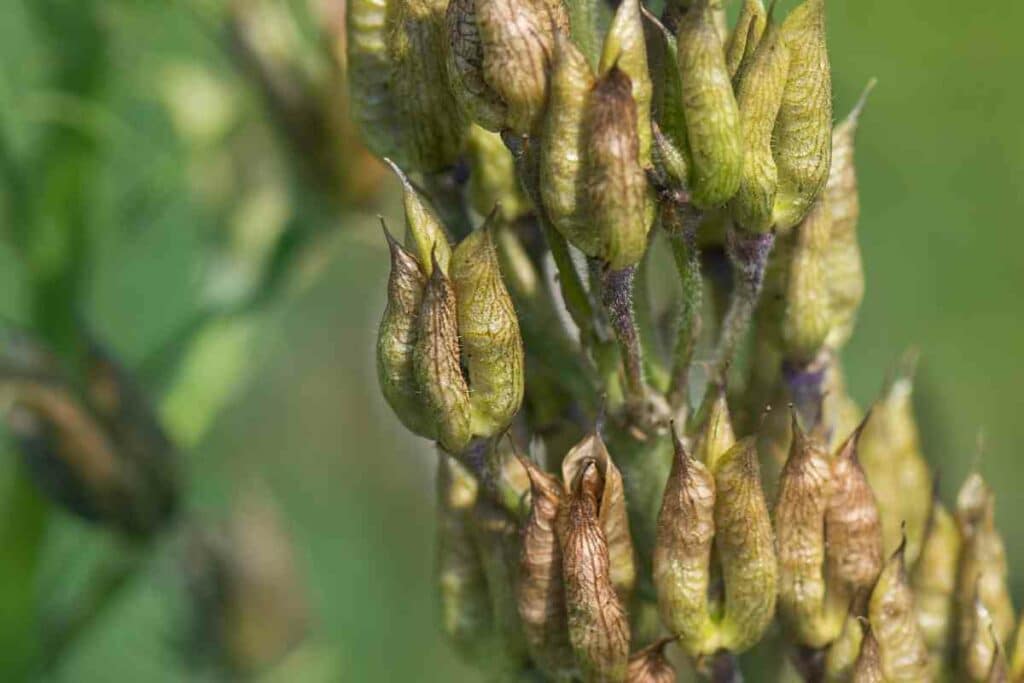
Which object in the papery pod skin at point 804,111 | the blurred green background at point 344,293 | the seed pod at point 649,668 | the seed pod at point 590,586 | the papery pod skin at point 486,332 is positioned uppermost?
the blurred green background at point 344,293

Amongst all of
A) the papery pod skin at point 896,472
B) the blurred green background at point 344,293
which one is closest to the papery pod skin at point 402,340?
the papery pod skin at point 896,472

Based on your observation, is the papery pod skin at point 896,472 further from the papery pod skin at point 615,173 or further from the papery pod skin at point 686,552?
the papery pod skin at point 615,173

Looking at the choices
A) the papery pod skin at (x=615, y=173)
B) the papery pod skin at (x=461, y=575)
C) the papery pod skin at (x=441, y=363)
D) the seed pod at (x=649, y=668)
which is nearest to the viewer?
the papery pod skin at (x=615, y=173)

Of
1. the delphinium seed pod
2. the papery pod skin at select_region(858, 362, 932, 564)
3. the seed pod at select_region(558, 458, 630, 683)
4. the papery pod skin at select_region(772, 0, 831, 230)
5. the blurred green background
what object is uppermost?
the blurred green background

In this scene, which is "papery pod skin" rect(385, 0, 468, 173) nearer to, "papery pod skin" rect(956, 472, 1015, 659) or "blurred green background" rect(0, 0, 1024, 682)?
"papery pod skin" rect(956, 472, 1015, 659)

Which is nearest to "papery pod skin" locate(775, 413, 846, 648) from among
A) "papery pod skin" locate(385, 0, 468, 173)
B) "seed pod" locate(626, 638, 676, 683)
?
"seed pod" locate(626, 638, 676, 683)
